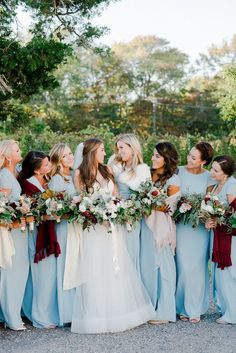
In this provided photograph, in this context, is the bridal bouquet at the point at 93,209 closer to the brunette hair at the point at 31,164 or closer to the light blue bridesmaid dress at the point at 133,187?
the light blue bridesmaid dress at the point at 133,187

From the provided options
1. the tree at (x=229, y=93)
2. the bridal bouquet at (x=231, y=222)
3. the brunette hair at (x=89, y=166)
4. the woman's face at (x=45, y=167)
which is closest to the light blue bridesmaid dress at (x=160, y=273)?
the bridal bouquet at (x=231, y=222)

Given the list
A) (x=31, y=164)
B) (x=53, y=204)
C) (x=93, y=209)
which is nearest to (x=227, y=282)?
(x=93, y=209)

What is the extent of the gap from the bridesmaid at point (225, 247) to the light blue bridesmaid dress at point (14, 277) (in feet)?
6.63

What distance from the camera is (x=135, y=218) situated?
6.32 metres

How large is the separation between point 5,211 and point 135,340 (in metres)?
1.82

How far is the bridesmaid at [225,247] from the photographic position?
256 inches

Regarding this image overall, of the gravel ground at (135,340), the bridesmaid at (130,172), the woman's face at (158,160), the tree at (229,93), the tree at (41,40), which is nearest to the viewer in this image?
the gravel ground at (135,340)

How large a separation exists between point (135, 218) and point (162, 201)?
0.34 metres

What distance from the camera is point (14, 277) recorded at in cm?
629

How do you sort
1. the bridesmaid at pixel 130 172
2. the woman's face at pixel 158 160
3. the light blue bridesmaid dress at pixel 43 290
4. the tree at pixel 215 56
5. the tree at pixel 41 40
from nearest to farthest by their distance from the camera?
the light blue bridesmaid dress at pixel 43 290, the bridesmaid at pixel 130 172, the woman's face at pixel 158 160, the tree at pixel 41 40, the tree at pixel 215 56

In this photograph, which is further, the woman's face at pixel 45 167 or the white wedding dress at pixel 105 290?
the woman's face at pixel 45 167

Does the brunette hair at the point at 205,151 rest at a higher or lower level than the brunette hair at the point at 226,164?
higher

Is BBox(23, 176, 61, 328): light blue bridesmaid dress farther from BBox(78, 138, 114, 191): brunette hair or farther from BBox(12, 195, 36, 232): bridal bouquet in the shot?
BBox(78, 138, 114, 191): brunette hair

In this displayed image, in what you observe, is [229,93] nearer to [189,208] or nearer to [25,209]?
[189,208]
